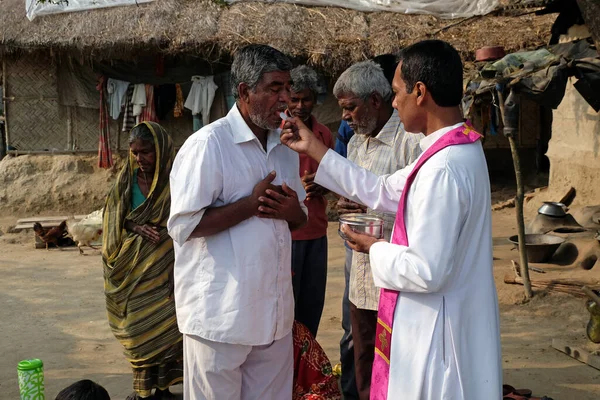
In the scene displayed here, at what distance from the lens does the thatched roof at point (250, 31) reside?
11.1 meters

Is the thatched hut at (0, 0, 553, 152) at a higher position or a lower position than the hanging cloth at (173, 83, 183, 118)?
higher

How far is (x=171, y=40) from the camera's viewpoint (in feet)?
37.2

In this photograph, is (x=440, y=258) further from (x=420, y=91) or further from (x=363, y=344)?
(x=363, y=344)

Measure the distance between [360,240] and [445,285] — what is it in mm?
399

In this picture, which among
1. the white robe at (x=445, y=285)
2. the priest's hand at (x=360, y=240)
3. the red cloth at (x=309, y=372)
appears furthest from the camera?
the red cloth at (x=309, y=372)

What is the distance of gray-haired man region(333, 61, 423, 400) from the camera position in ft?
11.4

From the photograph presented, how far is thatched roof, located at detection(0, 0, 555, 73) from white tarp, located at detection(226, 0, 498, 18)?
15 centimetres

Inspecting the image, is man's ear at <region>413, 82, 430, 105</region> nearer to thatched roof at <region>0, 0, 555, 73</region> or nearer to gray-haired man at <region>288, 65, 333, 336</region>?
gray-haired man at <region>288, 65, 333, 336</region>

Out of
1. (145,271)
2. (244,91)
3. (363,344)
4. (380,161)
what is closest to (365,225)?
(244,91)

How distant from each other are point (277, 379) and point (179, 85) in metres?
10.0

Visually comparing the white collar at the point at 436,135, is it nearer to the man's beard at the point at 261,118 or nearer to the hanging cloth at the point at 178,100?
the man's beard at the point at 261,118

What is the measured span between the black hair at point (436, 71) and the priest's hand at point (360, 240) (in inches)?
21.1

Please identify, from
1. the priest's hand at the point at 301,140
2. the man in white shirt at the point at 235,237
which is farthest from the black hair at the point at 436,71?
the man in white shirt at the point at 235,237

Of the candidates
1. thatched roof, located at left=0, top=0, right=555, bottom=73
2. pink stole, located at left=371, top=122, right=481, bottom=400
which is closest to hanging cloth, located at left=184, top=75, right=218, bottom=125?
thatched roof, located at left=0, top=0, right=555, bottom=73
